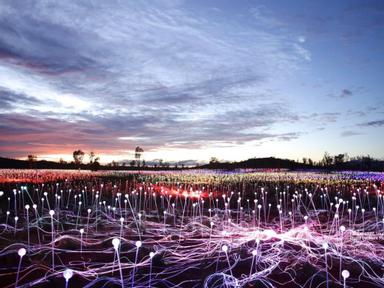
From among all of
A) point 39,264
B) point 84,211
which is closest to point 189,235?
point 39,264

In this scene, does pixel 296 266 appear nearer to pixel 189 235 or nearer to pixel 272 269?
pixel 272 269

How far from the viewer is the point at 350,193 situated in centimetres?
1731

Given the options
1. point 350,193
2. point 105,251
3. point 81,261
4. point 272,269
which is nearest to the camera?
point 272,269

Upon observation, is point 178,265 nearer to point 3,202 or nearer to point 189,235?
point 189,235

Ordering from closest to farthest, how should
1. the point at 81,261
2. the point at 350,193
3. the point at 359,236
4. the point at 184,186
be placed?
1. the point at 81,261
2. the point at 359,236
3. the point at 350,193
4. the point at 184,186

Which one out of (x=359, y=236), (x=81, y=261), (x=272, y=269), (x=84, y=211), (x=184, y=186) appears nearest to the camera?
(x=272, y=269)

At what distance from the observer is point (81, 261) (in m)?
6.60

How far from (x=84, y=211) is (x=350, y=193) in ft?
37.7

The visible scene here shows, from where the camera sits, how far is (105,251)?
7184 millimetres

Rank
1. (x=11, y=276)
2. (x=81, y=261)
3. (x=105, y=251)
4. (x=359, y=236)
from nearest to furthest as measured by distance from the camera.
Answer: (x=11, y=276) < (x=81, y=261) < (x=105, y=251) < (x=359, y=236)

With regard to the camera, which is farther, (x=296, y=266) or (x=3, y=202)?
(x=3, y=202)

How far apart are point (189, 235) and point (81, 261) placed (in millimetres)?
2936

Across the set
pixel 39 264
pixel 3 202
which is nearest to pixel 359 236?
pixel 39 264

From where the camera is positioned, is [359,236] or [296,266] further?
[359,236]
